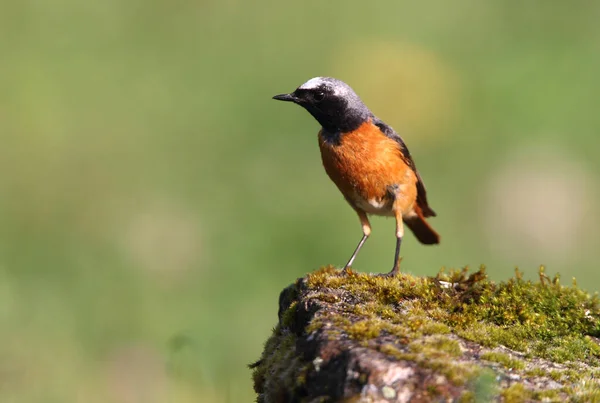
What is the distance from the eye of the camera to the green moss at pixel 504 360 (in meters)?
4.40

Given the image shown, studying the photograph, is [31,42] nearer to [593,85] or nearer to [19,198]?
[19,198]

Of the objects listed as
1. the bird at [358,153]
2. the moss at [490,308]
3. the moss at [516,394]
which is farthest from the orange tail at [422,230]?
the moss at [516,394]

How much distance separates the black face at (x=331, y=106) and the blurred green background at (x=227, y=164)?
199 centimetres

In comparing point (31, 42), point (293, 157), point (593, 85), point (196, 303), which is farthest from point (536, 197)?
point (31, 42)

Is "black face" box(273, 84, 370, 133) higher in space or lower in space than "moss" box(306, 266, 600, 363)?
higher

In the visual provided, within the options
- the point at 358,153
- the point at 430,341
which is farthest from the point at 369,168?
the point at 430,341

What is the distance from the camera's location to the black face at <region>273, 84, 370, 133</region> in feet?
23.2

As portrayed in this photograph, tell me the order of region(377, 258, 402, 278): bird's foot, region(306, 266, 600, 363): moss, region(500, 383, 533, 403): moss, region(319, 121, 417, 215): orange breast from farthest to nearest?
region(319, 121, 417, 215): orange breast, region(377, 258, 402, 278): bird's foot, region(306, 266, 600, 363): moss, region(500, 383, 533, 403): moss

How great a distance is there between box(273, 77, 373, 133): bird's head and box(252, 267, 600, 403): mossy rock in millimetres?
1581

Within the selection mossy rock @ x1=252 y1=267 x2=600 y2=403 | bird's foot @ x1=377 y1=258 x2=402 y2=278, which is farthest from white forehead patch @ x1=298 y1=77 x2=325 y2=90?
mossy rock @ x1=252 y1=267 x2=600 y2=403

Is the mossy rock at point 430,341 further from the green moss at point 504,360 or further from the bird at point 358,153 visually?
the bird at point 358,153

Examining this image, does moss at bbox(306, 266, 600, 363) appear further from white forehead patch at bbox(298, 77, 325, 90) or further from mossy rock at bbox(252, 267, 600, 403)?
white forehead patch at bbox(298, 77, 325, 90)

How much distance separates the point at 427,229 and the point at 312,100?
6.82 feet

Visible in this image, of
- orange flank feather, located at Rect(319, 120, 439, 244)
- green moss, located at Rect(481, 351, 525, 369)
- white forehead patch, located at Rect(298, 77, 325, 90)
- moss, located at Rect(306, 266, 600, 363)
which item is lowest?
green moss, located at Rect(481, 351, 525, 369)
